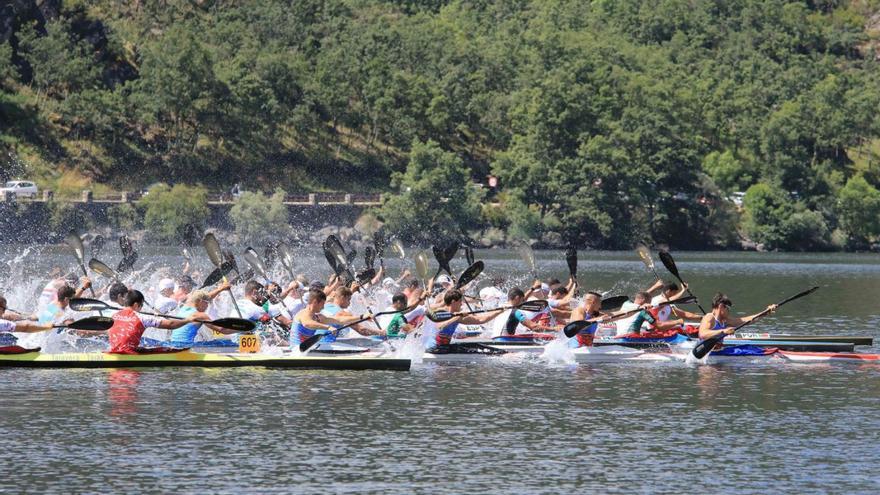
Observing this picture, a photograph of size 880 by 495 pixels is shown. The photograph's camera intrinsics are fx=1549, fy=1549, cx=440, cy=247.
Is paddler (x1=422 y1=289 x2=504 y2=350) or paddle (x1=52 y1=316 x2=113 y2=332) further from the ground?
paddle (x1=52 y1=316 x2=113 y2=332)

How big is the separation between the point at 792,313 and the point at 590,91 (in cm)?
7756

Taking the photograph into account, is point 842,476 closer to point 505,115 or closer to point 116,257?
point 116,257

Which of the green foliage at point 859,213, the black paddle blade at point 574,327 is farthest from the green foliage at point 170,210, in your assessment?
the black paddle blade at point 574,327

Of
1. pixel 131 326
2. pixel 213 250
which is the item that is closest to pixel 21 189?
pixel 213 250

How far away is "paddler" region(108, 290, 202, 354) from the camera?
97.9ft

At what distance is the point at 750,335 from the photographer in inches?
1426

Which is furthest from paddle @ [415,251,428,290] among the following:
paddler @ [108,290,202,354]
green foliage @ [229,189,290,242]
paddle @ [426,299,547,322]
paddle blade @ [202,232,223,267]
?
green foliage @ [229,189,290,242]

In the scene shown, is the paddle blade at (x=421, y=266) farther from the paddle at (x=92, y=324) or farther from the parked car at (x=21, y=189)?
the parked car at (x=21, y=189)

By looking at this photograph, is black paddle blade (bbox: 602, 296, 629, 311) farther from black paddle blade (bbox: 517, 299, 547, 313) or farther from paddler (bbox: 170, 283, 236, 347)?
paddler (bbox: 170, 283, 236, 347)

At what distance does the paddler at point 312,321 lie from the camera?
103 feet

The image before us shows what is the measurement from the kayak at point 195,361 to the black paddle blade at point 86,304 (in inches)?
38.5

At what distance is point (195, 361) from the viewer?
→ 30609 millimetres

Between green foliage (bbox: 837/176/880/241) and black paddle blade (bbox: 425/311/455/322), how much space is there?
322 ft

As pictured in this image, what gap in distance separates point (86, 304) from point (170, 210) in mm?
80005
